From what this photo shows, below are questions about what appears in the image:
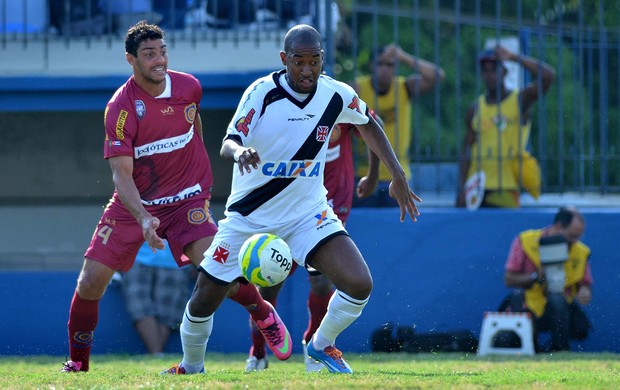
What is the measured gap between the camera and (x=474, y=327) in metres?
12.9

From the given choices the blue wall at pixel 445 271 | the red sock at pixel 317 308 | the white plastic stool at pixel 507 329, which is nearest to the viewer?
the red sock at pixel 317 308

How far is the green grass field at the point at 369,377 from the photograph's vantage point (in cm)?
739

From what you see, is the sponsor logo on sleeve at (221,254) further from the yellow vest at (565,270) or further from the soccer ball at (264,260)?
the yellow vest at (565,270)

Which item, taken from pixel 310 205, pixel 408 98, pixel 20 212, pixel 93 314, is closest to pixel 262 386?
pixel 310 205

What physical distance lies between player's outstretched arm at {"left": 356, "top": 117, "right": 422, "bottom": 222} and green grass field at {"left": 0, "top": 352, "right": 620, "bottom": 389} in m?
1.15

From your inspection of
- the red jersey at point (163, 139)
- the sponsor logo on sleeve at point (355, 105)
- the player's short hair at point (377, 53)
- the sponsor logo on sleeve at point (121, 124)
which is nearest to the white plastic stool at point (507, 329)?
the player's short hair at point (377, 53)

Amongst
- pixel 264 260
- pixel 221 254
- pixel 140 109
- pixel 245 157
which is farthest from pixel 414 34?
pixel 245 157

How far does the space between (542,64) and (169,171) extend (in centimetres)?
540

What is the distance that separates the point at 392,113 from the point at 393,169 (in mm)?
4647

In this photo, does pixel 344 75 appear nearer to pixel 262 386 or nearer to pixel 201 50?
pixel 201 50

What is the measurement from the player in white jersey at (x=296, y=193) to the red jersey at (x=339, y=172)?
2041mm

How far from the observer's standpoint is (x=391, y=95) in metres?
13.1

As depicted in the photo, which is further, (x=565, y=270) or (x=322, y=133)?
(x=565, y=270)

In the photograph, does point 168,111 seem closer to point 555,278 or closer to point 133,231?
point 133,231
